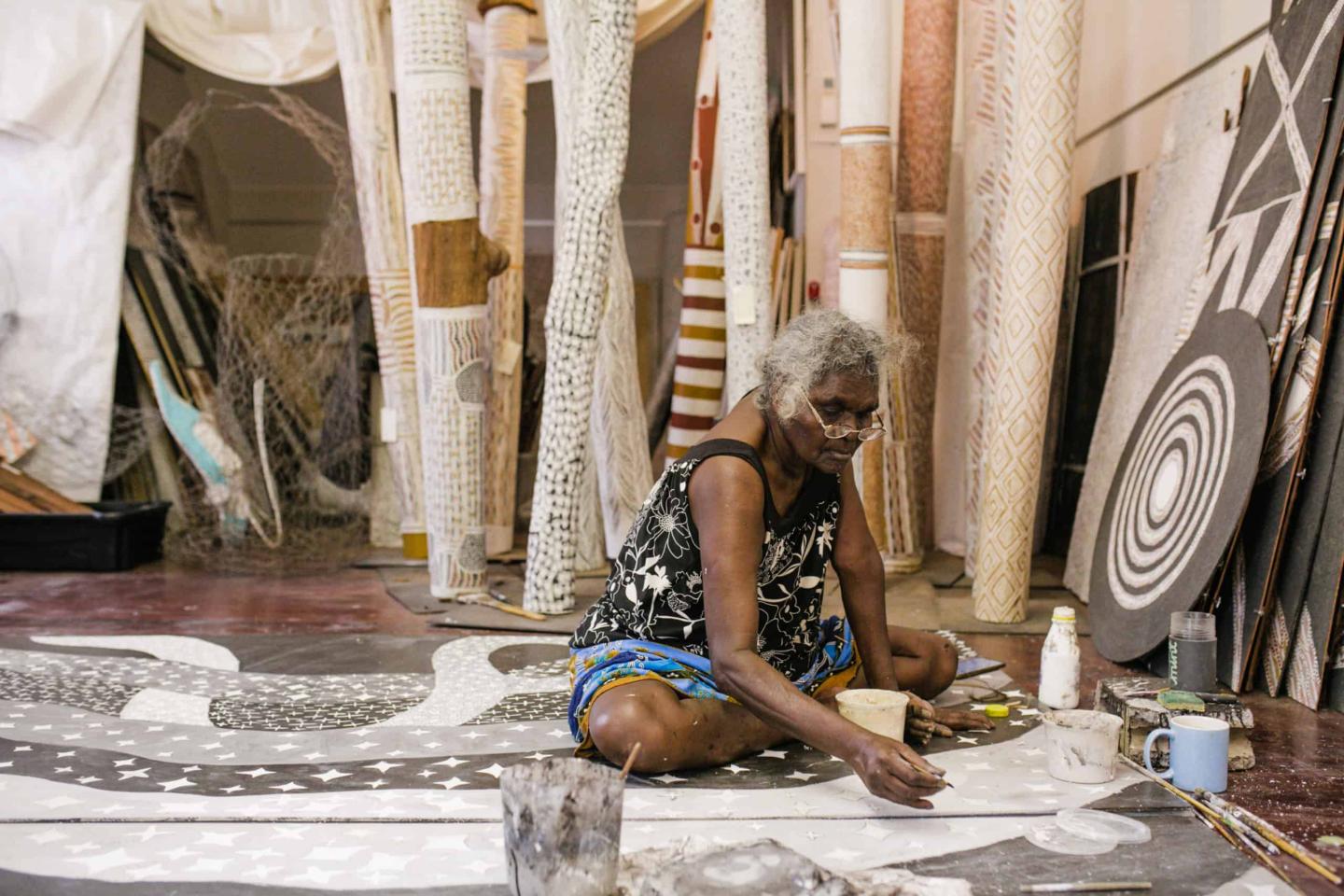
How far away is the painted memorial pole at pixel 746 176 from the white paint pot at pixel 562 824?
295cm

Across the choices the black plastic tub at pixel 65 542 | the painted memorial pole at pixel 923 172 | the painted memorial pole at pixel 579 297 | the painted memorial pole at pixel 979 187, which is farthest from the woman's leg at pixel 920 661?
the black plastic tub at pixel 65 542

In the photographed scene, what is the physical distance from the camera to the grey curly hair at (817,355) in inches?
88.0

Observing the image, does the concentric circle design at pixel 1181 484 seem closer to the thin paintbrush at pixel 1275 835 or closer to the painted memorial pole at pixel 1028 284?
the painted memorial pole at pixel 1028 284

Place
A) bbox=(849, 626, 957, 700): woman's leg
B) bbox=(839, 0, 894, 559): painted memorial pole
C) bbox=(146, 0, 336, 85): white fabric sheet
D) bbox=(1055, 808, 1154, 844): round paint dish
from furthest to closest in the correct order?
bbox=(146, 0, 336, 85): white fabric sheet < bbox=(839, 0, 894, 559): painted memorial pole < bbox=(849, 626, 957, 700): woman's leg < bbox=(1055, 808, 1154, 844): round paint dish

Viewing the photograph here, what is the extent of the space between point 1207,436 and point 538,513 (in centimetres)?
224

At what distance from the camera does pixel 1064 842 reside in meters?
2.02

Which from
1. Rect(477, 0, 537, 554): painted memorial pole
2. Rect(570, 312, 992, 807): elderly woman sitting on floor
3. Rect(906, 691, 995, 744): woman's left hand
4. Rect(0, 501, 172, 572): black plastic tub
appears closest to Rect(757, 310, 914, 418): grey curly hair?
Rect(570, 312, 992, 807): elderly woman sitting on floor

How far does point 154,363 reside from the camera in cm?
548

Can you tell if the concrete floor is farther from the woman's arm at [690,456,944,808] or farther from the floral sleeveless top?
the floral sleeveless top

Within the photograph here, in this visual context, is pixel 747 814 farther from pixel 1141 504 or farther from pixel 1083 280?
pixel 1083 280

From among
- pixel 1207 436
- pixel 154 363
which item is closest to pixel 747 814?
pixel 1207 436

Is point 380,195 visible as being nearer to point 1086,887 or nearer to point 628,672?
point 628,672

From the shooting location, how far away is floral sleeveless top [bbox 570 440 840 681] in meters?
2.43

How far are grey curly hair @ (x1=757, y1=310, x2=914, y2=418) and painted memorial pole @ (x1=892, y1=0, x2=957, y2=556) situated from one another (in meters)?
2.81
